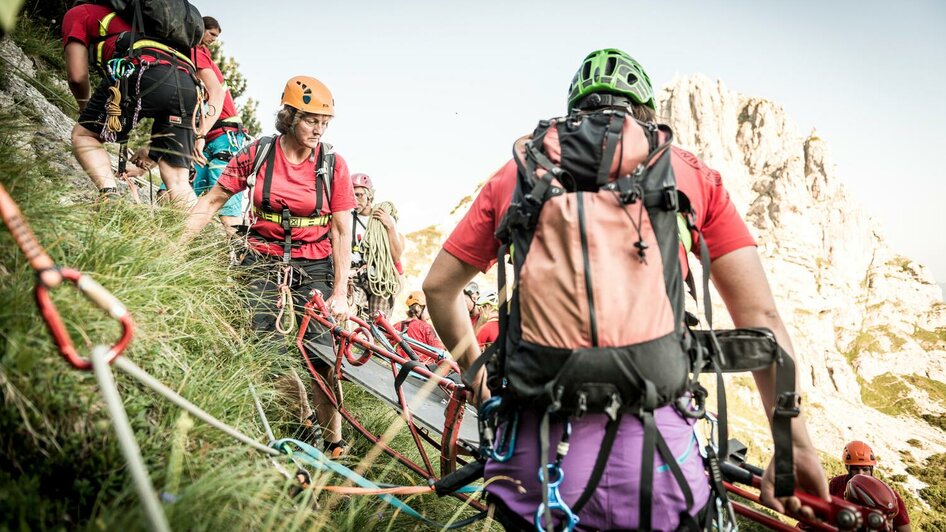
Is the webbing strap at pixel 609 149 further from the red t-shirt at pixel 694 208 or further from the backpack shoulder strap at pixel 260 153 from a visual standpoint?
the backpack shoulder strap at pixel 260 153

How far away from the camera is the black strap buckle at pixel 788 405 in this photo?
5.50 ft

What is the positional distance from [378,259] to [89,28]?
5.76 meters

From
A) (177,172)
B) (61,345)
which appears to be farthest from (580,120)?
(177,172)

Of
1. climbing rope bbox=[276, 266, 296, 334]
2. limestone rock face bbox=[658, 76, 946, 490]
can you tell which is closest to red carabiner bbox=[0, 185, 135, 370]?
climbing rope bbox=[276, 266, 296, 334]

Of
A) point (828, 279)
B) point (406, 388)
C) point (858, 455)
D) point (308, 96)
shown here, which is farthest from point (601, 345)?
point (828, 279)

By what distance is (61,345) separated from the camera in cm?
130

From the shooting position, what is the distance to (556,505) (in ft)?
5.19

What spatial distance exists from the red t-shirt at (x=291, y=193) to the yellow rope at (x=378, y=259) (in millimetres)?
4811

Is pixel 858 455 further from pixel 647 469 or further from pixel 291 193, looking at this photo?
pixel 291 193

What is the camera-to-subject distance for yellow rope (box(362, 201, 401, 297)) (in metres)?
9.64

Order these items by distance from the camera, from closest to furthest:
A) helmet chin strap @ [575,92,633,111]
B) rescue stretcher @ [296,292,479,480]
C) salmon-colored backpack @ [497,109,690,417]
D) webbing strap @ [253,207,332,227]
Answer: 1. salmon-colored backpack @ [497,109,690,417]
2. helmet chin strap @ [575,92,633,111]
3. rescue stretcher @ [296,292,479,480]
4. webbing strap @ [253,207,332,227]

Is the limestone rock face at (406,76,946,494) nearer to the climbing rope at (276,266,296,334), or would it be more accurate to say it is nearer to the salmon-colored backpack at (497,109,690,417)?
the climbing rope at (276,266,296,334)

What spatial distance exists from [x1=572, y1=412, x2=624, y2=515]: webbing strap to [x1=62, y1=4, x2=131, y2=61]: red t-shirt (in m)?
5.00

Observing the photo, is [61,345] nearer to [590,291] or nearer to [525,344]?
[525,344]
